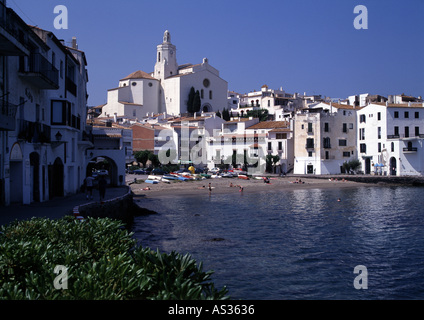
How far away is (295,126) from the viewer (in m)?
81.8

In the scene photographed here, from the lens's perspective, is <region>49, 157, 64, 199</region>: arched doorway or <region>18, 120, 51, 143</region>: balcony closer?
<region>18, 120, 51, 143</region>: balcony

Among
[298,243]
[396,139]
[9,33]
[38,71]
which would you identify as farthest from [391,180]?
[9,33]

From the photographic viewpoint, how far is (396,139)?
241ft

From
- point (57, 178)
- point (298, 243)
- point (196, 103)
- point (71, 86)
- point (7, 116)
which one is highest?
point (196, 103)

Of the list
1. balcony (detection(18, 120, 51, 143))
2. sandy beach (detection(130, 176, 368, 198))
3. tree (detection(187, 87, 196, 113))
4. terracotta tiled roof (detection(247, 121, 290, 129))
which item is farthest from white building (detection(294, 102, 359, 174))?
balcony (detection(18, 120, 51, 143))

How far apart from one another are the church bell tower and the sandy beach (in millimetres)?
67599

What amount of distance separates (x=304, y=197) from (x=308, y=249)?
92.3 ft

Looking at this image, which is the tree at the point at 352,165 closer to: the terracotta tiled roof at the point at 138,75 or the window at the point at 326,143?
the window at the point at 326,143

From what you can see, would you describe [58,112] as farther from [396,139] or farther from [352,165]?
[352,165]

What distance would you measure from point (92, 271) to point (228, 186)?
55.8 meters

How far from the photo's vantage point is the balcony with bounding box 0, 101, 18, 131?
18938 millimetres

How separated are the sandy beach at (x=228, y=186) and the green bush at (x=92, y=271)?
130ft

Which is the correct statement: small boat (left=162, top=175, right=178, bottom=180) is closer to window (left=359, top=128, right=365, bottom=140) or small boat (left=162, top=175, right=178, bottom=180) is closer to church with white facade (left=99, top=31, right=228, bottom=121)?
window (left=359, top=128, right=365, bottom=140)
